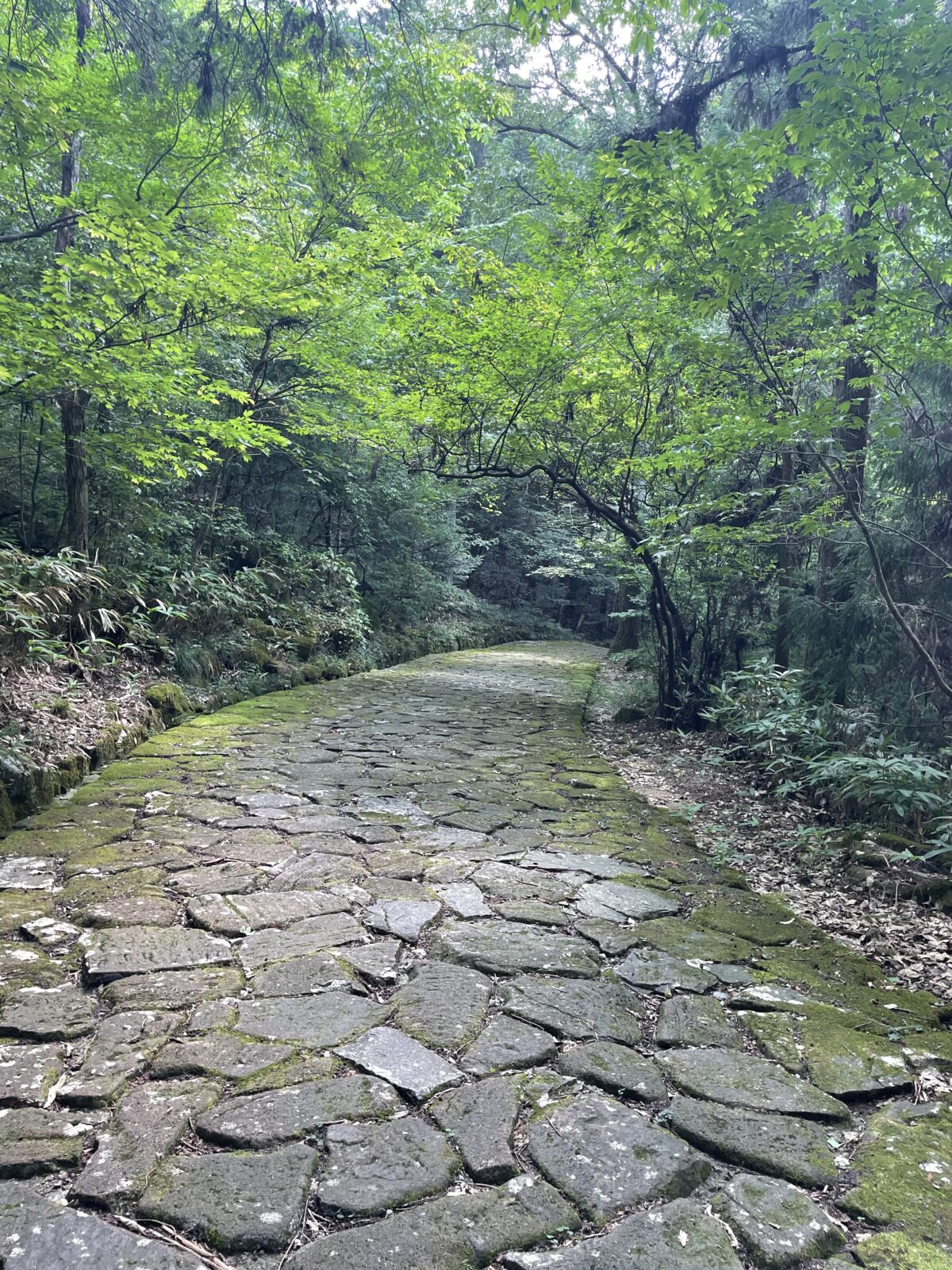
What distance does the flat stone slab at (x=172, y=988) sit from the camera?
7.86 ft

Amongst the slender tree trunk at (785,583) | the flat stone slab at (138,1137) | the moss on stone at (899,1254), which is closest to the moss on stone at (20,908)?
the flat stone slab at (138,1137)

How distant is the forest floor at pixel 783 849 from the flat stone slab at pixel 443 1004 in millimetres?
1820

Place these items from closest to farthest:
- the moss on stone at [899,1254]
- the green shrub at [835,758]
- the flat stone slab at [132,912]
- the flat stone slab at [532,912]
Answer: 1. the moss on stone at [899,1254]
2. the flat stone slab at [132,912]
3. the flat stone slab at [532,912]
4. the green shrub at [835,758]

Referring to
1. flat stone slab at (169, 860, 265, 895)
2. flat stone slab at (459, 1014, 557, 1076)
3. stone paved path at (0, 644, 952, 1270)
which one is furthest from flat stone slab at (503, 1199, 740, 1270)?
flat stone slab at (169, 860, 265, 895)

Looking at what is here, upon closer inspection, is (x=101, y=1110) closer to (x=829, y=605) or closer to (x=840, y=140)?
(x=840, y=140)

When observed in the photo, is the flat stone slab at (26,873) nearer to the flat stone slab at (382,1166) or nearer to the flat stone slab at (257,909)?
the flat stone slab at (257,909)

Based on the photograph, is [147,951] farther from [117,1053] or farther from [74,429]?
[74,429]

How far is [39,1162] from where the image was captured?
5.55 ft

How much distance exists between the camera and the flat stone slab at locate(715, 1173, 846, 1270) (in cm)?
157

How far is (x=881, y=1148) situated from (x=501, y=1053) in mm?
1072

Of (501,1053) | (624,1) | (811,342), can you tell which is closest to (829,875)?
(501,1053)

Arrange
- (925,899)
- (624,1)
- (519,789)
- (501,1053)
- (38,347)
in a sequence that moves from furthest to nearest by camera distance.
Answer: (519,789) → (38,347) → (624,1) → (925,899) → (501,1053)

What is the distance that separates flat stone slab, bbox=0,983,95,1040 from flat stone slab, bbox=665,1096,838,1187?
1.84 metres

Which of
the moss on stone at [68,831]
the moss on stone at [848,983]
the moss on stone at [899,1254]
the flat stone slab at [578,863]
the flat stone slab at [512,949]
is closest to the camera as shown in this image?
the moss on stone at [899,1254]
